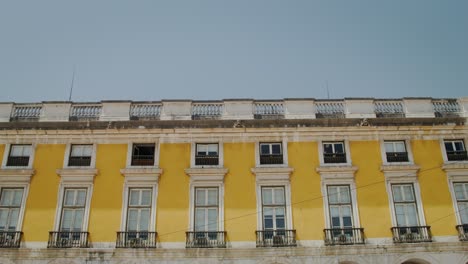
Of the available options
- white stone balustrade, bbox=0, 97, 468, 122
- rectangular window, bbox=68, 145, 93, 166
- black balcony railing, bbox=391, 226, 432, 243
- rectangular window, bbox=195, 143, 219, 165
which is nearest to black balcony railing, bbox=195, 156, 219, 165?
rectangular window, bbox=195, 143, 219, 165

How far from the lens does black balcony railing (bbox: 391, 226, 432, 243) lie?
19531 mm

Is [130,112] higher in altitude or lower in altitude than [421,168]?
higher

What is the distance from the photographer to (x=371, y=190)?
2048 cm

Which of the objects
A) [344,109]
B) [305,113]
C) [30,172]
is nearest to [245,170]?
[305,113]

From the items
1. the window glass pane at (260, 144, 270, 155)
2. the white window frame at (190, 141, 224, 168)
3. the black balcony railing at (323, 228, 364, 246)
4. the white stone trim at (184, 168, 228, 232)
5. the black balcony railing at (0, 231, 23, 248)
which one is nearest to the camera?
the black balcony railing at (0, 231, 23, 248)

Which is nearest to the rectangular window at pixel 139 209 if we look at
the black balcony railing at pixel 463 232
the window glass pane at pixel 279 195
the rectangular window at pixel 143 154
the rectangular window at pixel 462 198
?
the rectangular window at pixel 143 154

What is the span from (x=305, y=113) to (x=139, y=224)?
8.52 metres

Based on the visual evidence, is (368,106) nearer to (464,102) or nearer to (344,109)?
(344,109)

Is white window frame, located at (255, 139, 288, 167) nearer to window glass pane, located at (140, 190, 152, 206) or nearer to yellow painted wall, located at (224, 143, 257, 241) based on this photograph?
yellow painted wall, located at (224, 143, 257, 241)

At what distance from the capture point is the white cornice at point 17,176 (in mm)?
20656

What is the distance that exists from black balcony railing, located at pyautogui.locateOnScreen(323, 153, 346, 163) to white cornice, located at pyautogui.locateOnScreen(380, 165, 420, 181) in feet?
5.43

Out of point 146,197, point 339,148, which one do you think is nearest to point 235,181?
point 146,197

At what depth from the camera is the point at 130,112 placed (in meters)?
22.0

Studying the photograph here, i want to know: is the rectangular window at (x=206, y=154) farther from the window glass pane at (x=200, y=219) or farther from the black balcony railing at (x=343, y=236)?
the black balcony railing at (x=343, y=236)
